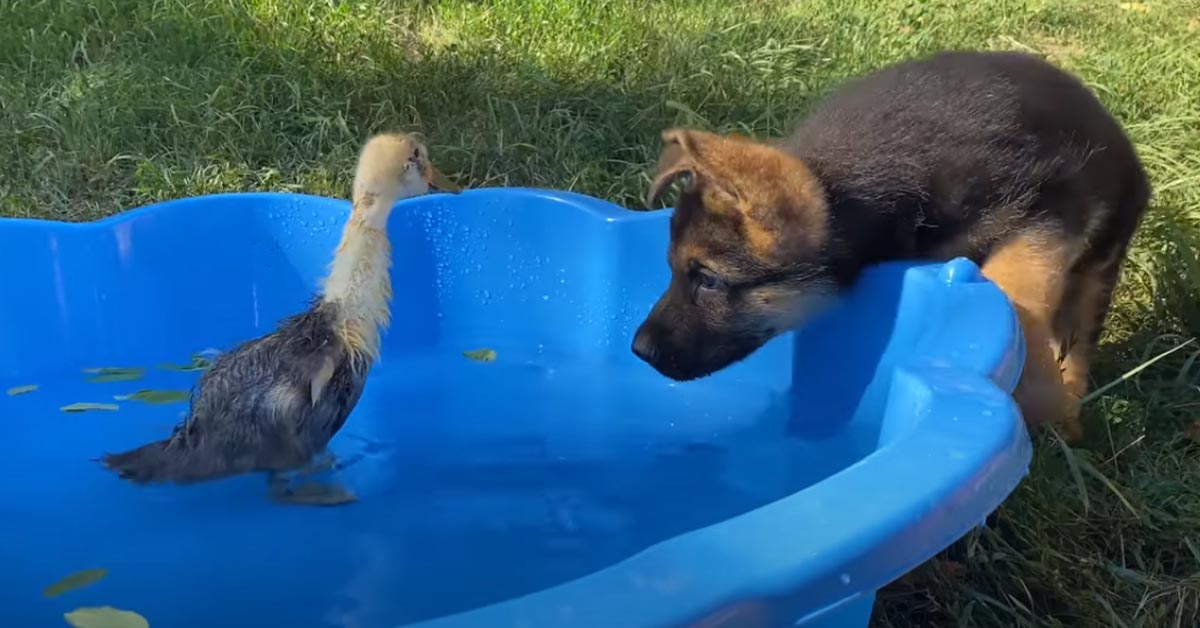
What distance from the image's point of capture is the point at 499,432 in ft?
10.9

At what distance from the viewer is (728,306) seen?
3.09 meters

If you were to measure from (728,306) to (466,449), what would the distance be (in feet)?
2.56

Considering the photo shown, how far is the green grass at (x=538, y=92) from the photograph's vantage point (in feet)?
12.5

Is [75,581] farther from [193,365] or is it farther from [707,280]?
[707,280]

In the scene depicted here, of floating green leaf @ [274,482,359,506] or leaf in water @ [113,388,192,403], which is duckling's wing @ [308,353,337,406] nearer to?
floating green leaf @ [274,482,359,506]

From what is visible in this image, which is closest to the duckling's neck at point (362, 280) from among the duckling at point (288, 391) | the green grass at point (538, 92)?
the duckling at point (288, 391)

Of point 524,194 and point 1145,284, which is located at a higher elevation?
point 524,194

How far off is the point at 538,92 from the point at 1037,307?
102 inches

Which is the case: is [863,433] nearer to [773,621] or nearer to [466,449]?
[466,449]

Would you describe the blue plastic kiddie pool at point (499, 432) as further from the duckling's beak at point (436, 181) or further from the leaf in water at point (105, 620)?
the leaf in water at point (105, 620)

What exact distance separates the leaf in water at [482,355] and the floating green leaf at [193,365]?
2.42 ft

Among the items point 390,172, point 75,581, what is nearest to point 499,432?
point 390,172

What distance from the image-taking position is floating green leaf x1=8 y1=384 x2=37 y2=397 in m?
3.41

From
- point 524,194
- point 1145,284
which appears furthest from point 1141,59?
point 524,194
